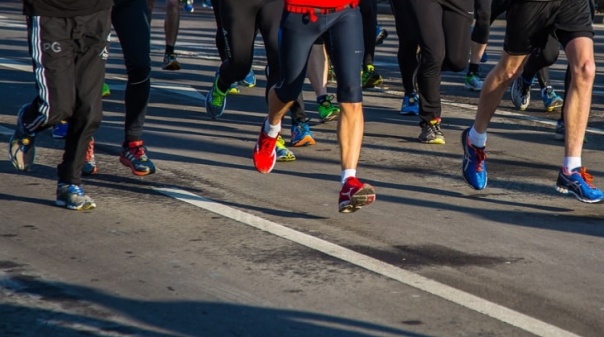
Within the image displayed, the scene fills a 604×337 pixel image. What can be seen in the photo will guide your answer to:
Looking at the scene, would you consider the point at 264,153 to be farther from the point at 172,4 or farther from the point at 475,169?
the point at 172,4

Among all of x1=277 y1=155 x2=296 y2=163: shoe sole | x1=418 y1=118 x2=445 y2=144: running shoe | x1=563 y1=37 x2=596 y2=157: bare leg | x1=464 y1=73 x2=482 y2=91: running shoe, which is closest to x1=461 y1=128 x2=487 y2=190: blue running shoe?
x1=563 y1=37 x2=596 y2=157: bare leg

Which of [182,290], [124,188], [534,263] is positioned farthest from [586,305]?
[124,188]

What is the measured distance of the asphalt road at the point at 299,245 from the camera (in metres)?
5.20

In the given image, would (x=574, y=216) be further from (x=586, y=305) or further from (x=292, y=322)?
(x=292, y=322)

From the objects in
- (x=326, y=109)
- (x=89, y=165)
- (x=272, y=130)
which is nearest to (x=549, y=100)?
(x=326, y=109)

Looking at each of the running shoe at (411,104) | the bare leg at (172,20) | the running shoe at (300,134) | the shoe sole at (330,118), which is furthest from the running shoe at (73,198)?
the bare leg at (172,20)

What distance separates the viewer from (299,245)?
21.2 feet

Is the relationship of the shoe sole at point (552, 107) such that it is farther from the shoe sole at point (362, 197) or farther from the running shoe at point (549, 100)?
the shoe sole at point (362, 197)

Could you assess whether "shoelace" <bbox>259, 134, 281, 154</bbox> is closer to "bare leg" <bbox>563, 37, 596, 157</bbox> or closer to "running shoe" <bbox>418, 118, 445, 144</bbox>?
"bare leg" <bbox>563, 37, 596, 157</bbox>

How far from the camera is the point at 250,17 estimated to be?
879 cm

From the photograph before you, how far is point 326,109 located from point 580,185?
11.5ft

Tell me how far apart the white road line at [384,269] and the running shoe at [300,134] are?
76.4 inches

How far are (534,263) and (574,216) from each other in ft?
4.18

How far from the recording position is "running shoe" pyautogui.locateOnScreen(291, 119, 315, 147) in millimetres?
9625
